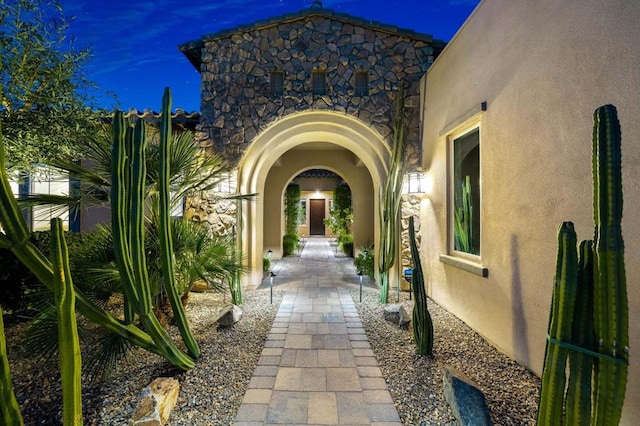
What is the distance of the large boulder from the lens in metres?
4.38

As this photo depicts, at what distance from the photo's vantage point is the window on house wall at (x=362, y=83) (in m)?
6.29

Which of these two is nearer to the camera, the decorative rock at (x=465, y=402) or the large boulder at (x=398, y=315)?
the decorative rock at (x=465, y=402)

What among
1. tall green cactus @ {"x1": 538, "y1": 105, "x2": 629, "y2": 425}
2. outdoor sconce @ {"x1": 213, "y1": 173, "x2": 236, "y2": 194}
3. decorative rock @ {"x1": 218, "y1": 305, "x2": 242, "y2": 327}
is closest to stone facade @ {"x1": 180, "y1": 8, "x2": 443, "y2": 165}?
outdoor sconce @ {"x1": 213, "y1": 173, "x2": 236, "y2": 194}

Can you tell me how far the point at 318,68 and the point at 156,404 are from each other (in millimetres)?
5955

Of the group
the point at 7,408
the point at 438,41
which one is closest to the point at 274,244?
the point at 438,41

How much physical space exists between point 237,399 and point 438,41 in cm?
695

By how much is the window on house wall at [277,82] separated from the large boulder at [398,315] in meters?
4.61

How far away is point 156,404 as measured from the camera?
237 centimetres

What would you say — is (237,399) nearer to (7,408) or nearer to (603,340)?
(7,408)

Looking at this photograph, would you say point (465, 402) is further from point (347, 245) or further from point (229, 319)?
point (347, 245)

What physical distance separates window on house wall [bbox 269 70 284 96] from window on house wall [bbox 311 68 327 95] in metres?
0.63

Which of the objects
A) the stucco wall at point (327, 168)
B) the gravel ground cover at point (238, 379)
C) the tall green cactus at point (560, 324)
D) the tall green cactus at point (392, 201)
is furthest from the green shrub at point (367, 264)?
the tall green cactus at point (560, 324)

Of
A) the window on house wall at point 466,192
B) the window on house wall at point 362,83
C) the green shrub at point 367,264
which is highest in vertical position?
the window on house wall at point 362,83

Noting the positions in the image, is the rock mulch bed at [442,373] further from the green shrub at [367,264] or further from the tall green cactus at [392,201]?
the green shrub at [367,264]
